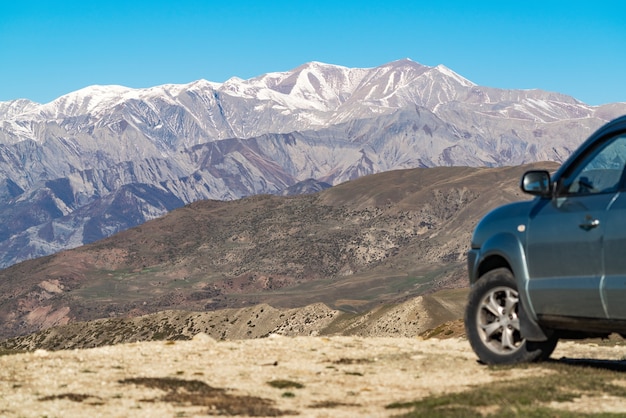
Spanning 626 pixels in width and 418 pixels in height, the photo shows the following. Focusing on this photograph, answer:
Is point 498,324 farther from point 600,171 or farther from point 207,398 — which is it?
point 207,398

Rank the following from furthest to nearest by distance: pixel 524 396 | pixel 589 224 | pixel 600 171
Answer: pixel 600 171, pixel 589 224, pixel 524 396

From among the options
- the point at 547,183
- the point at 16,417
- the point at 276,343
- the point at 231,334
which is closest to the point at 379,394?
the point at 547,183

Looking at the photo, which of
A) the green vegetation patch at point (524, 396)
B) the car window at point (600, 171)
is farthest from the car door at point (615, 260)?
the green vegetation patch at point (524, 396)

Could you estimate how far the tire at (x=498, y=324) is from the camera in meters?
15.8

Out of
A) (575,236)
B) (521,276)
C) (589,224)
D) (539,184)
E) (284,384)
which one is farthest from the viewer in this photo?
(284,384)

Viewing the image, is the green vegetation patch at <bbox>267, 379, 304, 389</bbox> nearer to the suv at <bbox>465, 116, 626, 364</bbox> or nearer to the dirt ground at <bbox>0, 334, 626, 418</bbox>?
the dirt ground at <bbox>0, 334, 626, 418</bbox>

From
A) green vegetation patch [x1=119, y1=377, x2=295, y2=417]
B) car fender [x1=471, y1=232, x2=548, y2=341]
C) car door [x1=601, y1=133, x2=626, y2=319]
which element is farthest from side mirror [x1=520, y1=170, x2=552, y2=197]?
green vegetation patch [x1=119, y1=377, x2=295, y2=417]

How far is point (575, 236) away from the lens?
14.1m

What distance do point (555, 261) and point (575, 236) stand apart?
610 mm

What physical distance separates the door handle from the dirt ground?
2566 mm

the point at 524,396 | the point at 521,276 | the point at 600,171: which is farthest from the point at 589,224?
the point at 524,396

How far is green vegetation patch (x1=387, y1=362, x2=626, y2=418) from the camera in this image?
495 inches

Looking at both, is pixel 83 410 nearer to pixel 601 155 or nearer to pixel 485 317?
pixel 485 317

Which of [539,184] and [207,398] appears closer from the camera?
[207,398]
